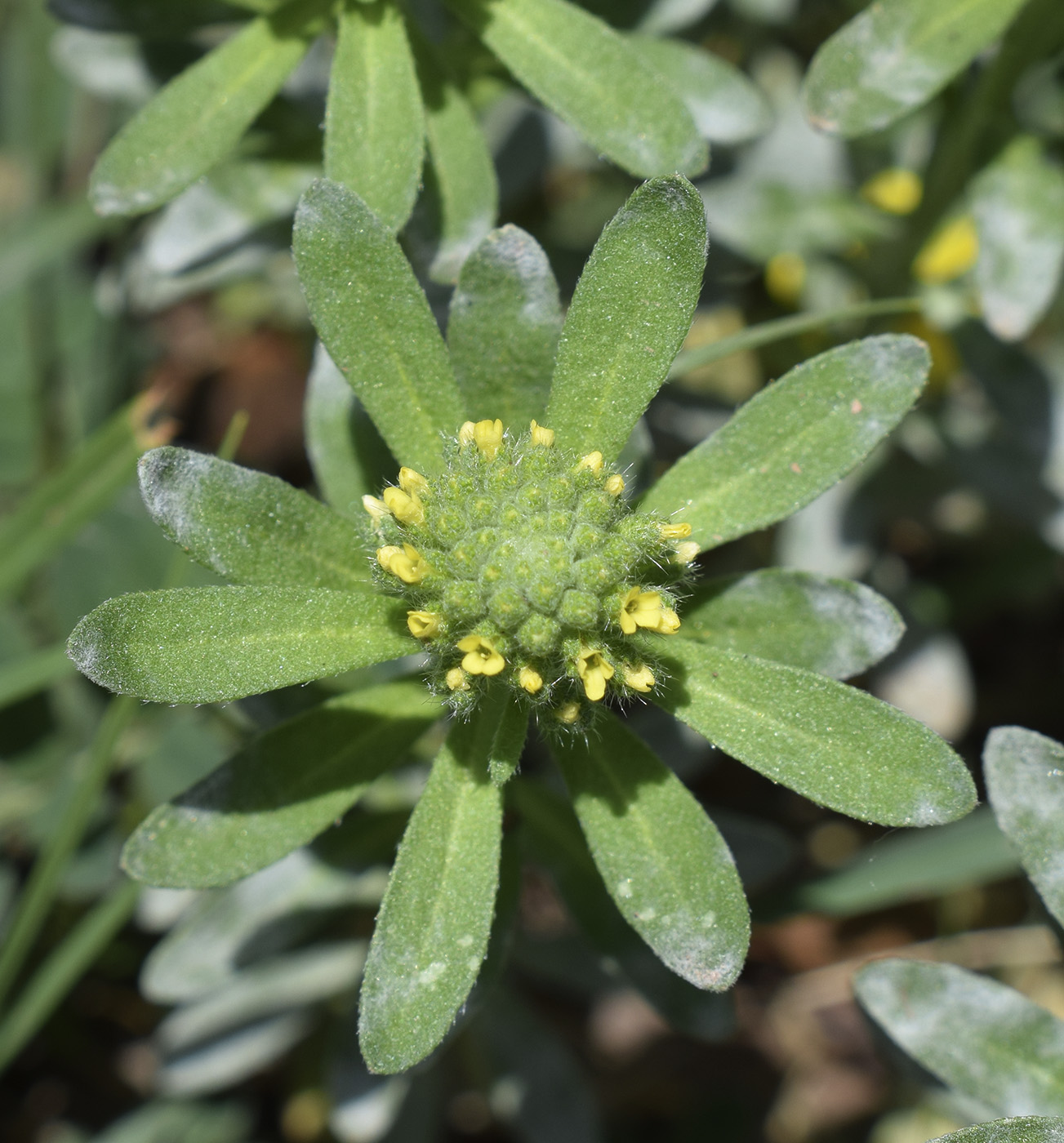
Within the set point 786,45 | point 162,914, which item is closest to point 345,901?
point 162,914

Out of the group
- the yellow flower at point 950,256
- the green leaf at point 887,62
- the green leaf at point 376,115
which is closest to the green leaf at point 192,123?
the green leaf at point 376,115

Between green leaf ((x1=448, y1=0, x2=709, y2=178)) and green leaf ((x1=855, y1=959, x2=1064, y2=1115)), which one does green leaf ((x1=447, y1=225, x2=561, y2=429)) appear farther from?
green leaf ((x1=855, y1=959, x2=1064, y2=1115))

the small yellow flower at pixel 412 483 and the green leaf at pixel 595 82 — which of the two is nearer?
the small yellow flower at pixel 412 483

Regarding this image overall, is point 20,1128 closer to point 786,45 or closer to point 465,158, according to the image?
point 465,158

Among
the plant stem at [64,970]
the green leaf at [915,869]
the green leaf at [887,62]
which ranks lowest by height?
the green leaf at [915,869]

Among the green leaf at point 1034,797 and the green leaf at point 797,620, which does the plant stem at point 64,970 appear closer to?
the green leaf at point 797,620

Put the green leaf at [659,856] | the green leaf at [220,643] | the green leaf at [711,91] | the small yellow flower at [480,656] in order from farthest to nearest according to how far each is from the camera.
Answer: the green leaf at [711,91]
the green leaf at [659,856]
the small yellow flower at [480,656]
the green leaf at [220,643]

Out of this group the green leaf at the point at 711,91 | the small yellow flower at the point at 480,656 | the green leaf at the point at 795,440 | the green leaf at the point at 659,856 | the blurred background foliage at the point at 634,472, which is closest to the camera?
the small yellow flower at the point at 480,656

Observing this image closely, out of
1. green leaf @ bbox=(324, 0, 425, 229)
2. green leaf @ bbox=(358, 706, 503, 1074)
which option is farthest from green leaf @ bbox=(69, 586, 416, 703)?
green leaf @ bbox=(324, 0, 425, 229)
